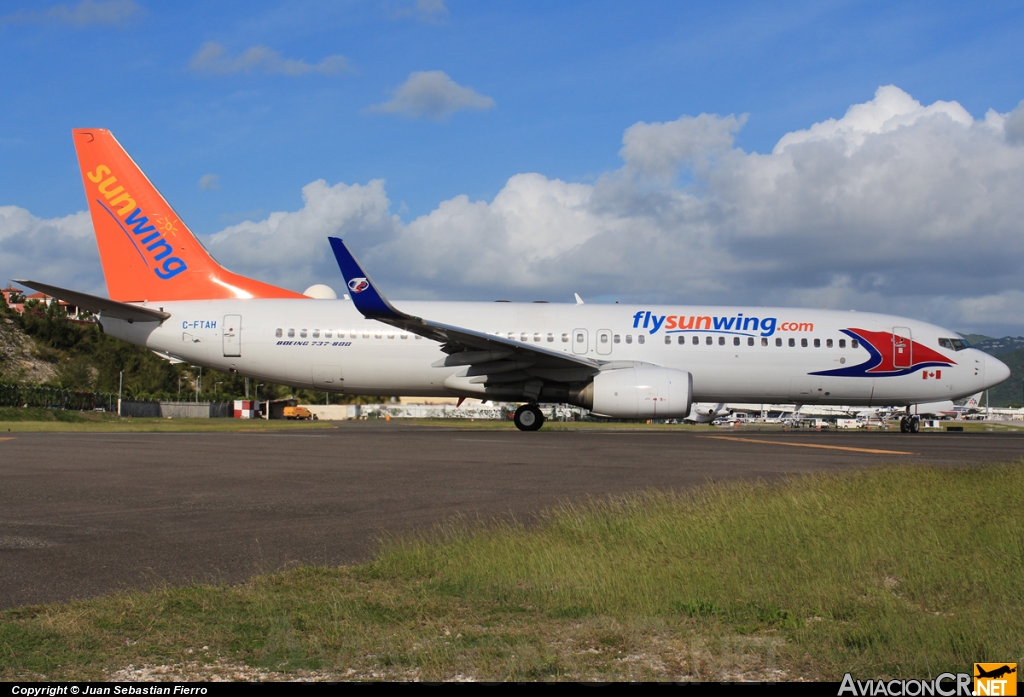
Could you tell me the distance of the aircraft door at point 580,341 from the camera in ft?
76.3

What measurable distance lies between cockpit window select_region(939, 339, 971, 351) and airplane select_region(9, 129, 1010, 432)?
214 millimetres

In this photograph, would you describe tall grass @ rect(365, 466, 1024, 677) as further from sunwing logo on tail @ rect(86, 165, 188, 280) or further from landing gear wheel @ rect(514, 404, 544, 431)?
sunwing logo on tail @ rect(86, 165, 188, 280)

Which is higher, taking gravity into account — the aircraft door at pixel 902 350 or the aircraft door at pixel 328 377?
the aircraft door at pixel 902 350

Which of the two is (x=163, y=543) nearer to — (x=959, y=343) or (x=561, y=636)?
(x=561, y=636)

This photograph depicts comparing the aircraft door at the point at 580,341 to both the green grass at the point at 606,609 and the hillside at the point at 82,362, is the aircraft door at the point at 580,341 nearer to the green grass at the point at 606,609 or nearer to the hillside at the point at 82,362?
the green grass at the point at 606,609

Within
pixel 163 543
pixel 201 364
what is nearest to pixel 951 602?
pixel 163 543

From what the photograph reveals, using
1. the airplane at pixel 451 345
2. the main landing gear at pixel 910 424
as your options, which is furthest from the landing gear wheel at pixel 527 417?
the main landing gear at pixel 910 424

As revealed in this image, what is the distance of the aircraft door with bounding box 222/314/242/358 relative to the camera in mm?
22953

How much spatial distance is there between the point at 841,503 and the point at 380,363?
16.8 m

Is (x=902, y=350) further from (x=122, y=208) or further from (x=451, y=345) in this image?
(x=122, y=208)

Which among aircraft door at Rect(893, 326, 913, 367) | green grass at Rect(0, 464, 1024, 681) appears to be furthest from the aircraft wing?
green grass at Rect(0, 464, 1024, 681)

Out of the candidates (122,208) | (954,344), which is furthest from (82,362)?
(954,344)

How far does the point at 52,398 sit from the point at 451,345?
1342 inches

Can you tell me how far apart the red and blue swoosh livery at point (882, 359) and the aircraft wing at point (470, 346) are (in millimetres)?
7389
